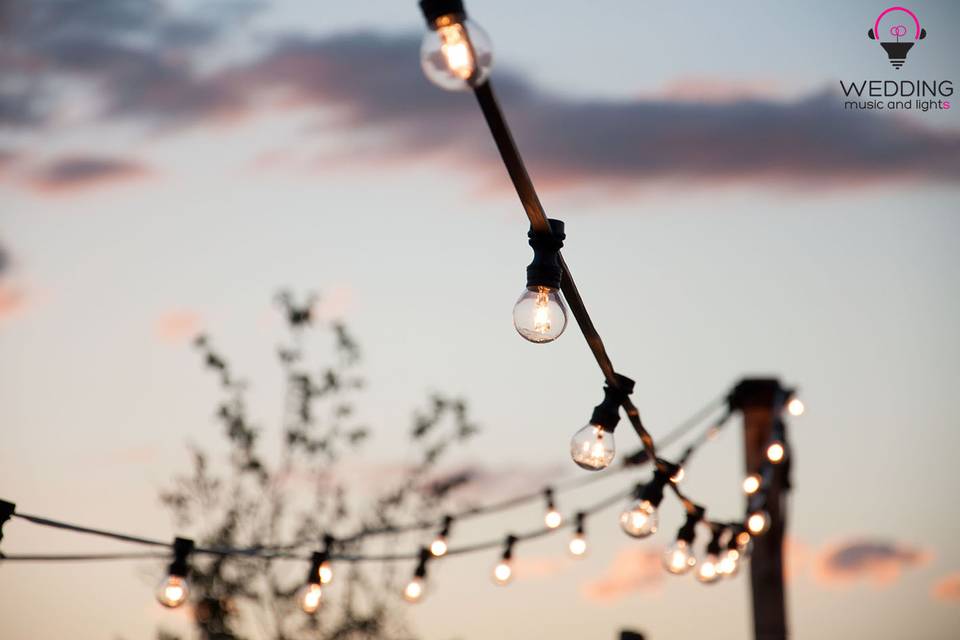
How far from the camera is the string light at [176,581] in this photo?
18.5 ft

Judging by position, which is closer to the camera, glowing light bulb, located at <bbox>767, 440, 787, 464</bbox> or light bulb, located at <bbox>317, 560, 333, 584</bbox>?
light bulb, located at <bbox>317, 560, 333, 584</bbox>

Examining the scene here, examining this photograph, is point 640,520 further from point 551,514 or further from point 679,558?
point 551,514

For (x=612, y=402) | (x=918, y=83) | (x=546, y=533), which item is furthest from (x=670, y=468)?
(x=918, y=83)

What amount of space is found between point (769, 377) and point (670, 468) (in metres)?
4.14

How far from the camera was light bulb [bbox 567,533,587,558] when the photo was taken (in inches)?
379

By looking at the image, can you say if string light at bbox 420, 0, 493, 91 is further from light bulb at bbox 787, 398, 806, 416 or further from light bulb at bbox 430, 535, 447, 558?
light bulb at bbox 787, 398, 806, 416

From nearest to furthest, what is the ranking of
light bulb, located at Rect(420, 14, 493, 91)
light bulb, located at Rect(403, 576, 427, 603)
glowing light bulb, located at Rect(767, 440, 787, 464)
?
light bulb, located at Rect(420, 14, 493, 91) → light bulb, located at Rect(403, 576, 427, 603) → glowing light bulb, located at Rect(767, 440, 787, 464)

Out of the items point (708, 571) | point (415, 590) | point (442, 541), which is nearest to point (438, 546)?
point (442, 541)

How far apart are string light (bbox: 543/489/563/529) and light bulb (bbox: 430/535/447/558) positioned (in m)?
0.89

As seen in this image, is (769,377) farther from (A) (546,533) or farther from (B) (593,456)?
(B) (593,456)

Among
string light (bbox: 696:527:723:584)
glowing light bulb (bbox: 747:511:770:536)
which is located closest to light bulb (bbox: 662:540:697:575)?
string light (bbox: 696:527:723:584)

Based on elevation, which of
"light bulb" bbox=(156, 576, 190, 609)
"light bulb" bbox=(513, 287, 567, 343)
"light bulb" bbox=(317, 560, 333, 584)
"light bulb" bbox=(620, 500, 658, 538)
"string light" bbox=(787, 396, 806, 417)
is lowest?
"light bulb" bbox=(513, 287, 567, 343)

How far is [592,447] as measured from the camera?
4051 millimetres

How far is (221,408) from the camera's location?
54.3ft
